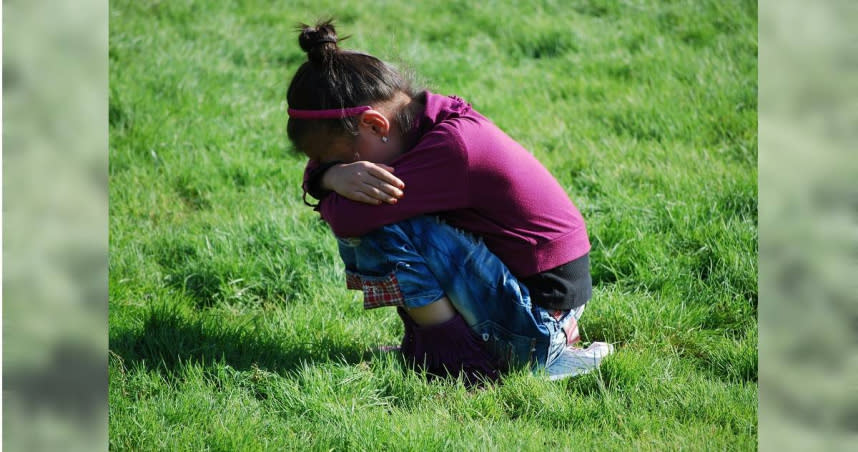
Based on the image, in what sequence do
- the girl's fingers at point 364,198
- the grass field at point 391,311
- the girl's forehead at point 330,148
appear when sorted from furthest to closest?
1. the girl's forehead at point 330,148
2. the girl's fingers at point 364,198
3. the grass field at point 391,311

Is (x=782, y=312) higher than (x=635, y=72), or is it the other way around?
(x=782, y=312)

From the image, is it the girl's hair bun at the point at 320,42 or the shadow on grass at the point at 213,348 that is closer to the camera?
the girl's hair bun at the point at 320,42

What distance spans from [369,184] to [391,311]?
2.77 ft

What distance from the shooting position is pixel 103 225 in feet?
2.68

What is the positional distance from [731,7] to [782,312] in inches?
224

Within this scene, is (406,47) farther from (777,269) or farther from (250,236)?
(777,269)

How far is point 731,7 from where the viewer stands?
19.2ft

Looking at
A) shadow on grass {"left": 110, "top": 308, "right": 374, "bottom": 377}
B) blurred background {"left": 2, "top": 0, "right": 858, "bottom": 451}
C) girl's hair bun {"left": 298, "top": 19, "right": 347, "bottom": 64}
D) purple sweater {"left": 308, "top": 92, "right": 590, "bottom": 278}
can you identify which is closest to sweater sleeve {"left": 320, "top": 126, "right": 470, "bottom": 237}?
purple sweater {"left": 308, "top": 92, "right": 590, "bottom": 278}

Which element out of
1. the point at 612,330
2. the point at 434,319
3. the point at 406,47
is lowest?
the point at 612,330

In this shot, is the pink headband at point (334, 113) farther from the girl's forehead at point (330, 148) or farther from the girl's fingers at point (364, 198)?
the girl's fingers at point (364, 198)

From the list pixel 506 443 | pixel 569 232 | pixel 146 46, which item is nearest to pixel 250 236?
pixel 569 232

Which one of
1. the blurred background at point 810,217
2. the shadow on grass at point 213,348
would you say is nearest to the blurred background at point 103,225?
the blurred background at point 810,217

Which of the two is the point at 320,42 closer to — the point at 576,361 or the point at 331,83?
the point at 331,83

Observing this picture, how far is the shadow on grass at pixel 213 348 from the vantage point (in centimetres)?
268
